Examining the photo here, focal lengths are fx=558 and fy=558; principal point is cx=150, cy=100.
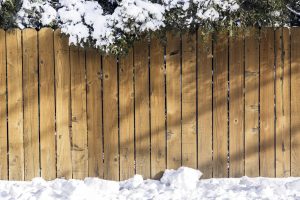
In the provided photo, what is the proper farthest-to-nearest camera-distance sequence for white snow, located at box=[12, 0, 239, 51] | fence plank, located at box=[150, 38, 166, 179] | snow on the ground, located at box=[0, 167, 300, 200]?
fence plank, located at box=[150, 38, 166, 179] → white snow, located at box=[12, 0, 239, 51] → snow on the ground, located at box=[0, 167, 300, 200]

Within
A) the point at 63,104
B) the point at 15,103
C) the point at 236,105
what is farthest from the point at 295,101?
the point at 15,103

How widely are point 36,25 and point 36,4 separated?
0.33 m

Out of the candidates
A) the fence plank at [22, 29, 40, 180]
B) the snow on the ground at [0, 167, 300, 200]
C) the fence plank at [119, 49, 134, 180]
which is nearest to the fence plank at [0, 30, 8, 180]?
the fence plank at [22, 29, 40, 180]

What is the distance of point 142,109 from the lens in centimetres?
600

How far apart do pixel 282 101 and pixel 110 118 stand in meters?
1.86

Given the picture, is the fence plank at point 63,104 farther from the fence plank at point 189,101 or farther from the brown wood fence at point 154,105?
the fence plank at point 189,101

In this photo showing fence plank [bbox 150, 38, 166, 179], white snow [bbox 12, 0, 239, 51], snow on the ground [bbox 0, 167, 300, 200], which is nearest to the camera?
snow on the ground [bbox 0, 167, 300, 200]

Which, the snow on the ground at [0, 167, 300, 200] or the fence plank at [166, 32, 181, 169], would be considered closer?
the snow on the ground at [0, 167, 300, 200]

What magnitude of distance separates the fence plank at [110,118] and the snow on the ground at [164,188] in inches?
7.9

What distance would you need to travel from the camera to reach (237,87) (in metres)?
A: 5.98

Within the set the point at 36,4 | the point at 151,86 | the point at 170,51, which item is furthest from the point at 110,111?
the point at 36,4

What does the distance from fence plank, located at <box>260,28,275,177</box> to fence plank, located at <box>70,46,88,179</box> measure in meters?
1.91

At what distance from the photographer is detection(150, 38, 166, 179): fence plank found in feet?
19.5

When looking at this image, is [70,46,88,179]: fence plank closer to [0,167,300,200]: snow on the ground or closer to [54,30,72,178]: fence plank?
[54,30,72,178]: fence plank
